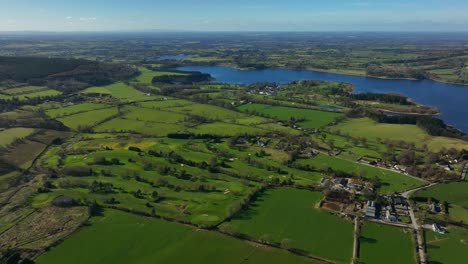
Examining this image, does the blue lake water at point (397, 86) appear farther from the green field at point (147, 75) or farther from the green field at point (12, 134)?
the green field at point (12, 134)

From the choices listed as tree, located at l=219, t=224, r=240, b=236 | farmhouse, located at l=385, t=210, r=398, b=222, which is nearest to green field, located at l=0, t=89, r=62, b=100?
tree, located at l=219, t=224, r=240, b=236

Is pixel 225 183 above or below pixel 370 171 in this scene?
below

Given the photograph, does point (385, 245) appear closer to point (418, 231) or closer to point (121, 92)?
point (418, 231)

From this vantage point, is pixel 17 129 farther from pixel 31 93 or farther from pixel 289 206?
pixel 289 206

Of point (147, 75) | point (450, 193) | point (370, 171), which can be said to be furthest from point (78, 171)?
point (147, 75)

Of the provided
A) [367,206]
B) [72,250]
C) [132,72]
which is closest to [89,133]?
[72,250]
